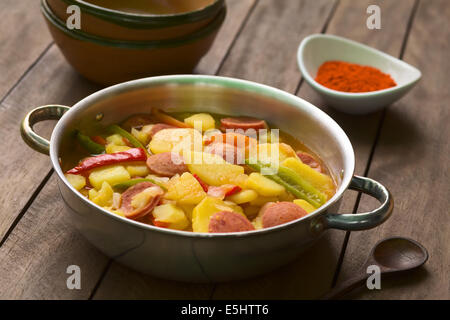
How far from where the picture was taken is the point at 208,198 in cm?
118

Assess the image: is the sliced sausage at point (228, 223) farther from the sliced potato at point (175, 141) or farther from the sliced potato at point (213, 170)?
the sliced potato at point (175, 141)

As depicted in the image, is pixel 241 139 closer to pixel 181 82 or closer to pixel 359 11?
pixel 181 82

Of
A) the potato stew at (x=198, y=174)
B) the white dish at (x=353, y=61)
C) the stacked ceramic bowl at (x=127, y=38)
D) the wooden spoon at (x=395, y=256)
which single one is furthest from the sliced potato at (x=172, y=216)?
the white dish at (x=353, y=61)

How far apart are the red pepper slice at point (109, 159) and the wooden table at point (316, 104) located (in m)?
0.13

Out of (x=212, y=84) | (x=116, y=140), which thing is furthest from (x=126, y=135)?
(x=212, y=84)

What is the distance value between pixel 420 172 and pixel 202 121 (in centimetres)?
57

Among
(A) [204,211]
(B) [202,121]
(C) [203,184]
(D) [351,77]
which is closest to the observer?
(A) [204,211]

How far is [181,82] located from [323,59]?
0.59 meters

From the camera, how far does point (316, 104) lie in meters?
1.80

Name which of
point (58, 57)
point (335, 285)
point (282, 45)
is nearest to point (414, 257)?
point (335, 285)

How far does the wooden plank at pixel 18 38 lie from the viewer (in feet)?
5.96

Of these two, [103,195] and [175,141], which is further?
[175,141]

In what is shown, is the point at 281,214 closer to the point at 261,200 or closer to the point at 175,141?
the point at 261,200

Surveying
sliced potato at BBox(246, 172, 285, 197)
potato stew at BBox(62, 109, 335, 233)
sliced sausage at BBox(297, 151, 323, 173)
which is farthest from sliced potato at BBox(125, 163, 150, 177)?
sliced sausage at BBox(297, 151, 323, 173)
